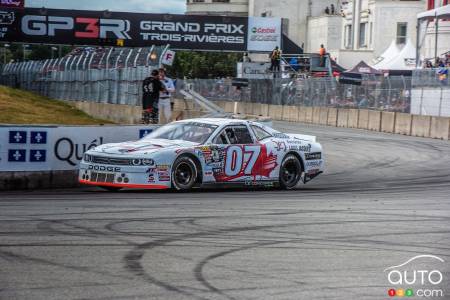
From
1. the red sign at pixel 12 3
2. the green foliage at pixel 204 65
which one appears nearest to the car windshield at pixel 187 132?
the red sign at pixel 12 3

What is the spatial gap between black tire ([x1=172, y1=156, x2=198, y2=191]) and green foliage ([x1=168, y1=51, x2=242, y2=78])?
68.3 metres

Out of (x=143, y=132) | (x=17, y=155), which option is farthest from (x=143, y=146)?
(x=143, y=132)

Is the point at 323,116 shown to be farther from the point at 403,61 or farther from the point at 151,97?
the point at 151,97

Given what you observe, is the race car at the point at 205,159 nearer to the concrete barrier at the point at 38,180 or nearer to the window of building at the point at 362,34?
the concrete barrier at the point at 38,180

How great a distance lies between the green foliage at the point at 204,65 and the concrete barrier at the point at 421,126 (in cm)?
5066

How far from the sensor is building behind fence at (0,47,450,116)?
3369cm

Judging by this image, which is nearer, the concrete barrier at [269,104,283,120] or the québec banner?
the québec banner

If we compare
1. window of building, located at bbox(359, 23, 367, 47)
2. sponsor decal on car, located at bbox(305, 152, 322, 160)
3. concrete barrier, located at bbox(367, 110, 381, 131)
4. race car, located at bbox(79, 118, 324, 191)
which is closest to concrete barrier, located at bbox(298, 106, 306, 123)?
concrete barrier, located at bbox(367, 110, 381, 131)

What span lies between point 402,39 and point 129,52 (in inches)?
1476

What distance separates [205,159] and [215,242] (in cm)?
652

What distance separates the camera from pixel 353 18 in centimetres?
7394

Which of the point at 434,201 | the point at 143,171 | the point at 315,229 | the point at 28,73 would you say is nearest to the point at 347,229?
the point at 315,229

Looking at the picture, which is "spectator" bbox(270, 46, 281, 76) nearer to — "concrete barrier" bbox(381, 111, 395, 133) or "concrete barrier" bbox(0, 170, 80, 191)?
"concrete barrier" bbox(381, 111, 395, 133)

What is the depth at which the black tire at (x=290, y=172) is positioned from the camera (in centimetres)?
1759
